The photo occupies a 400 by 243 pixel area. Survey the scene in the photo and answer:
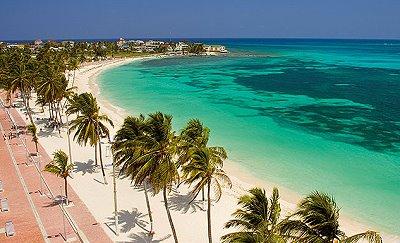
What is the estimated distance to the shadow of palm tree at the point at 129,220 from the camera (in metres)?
28.8

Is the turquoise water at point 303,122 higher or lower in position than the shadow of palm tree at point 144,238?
higher

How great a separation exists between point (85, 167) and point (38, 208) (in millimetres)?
10311

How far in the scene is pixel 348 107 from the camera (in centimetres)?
7644

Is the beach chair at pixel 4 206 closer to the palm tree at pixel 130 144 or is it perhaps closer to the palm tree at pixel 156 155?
the palm tree at pixel 130 144

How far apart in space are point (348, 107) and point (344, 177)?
4042 cm

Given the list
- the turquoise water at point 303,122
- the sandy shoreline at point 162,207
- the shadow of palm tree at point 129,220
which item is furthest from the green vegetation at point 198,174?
the turquoise water at point 303,122

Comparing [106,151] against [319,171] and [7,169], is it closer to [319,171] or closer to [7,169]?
[7,169]

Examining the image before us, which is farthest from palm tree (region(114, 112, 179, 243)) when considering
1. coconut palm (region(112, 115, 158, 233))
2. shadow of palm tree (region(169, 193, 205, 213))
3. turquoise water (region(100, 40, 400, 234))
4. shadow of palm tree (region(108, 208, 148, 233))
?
turquoise water (region(100, 40, 400, 234))

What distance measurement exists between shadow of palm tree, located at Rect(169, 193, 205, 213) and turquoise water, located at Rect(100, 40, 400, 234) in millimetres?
9780

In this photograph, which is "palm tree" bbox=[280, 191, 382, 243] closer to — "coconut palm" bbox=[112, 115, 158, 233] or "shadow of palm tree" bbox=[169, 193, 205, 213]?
"coconut palm" bbox=[112, 115, 158, 233]

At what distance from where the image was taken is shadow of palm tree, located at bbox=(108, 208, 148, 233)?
2877cm

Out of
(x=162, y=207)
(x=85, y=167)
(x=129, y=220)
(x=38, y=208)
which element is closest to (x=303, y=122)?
(x=85, y=167)

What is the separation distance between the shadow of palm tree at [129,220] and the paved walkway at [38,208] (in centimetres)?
160

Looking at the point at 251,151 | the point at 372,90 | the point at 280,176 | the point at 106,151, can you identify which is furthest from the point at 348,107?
the point at 106,151
